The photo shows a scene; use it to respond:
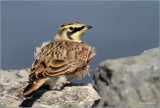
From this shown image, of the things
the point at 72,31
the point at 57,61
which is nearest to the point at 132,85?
the point at 57,61

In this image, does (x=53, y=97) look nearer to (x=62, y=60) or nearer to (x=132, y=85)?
(x=62, y=60)

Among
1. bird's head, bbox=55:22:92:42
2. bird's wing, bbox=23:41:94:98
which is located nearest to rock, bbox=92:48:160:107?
bird's wing, bbox=23:41:94:98

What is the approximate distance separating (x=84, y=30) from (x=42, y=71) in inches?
110

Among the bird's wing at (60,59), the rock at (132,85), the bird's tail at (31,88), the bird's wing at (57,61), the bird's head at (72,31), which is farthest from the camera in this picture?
the bird's head at (72,31)

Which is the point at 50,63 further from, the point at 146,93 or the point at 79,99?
the point at 146,93

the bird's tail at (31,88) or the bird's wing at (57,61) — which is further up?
the bird's wing at (57,61)

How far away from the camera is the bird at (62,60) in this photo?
851 cm

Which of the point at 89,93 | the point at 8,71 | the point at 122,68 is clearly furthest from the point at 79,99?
the point at 8,71

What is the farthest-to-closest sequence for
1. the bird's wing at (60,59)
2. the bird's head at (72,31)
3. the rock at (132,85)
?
the bird's head at (72,31) < the bird's wing at (60,59) < the rock at (132,85)

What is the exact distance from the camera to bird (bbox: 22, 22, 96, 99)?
851 centimetres

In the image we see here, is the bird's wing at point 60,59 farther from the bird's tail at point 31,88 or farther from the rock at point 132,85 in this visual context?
the rock at point 132,85

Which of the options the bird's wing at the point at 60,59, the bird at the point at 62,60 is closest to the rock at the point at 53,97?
the bird at the point at 62,60

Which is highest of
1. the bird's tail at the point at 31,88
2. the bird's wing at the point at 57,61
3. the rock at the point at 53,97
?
the bird's wing at the point at 57,61

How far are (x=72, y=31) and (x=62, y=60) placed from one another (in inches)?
73.6
